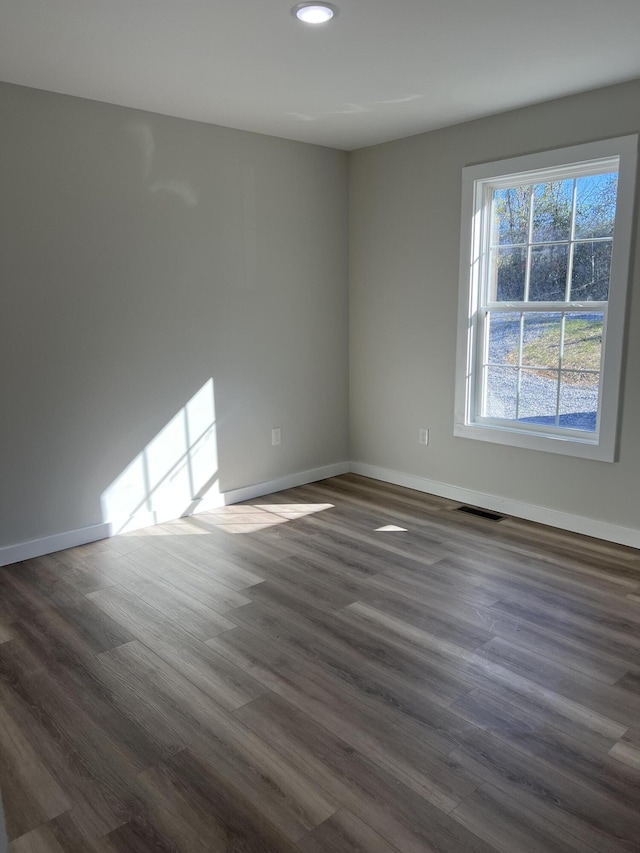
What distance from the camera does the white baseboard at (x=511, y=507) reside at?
144 inches

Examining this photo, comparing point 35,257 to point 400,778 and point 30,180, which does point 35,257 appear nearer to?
point 30,180

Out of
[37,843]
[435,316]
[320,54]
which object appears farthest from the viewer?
[435,316]

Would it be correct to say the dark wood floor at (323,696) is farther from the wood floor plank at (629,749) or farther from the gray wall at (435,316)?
the gray wall at (435,316)

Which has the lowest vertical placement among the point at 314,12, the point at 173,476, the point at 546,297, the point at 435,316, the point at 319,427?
the point at 173,476

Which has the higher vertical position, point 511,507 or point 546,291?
point 546,291

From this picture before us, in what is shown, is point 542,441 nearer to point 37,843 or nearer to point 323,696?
point 323,696

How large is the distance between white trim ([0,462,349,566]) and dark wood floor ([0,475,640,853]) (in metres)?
0.07

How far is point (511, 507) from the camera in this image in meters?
4.14

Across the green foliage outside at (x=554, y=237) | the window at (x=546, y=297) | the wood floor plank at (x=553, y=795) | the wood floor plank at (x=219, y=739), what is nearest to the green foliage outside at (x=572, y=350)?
the window at (x=546, y=297)

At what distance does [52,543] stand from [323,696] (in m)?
1.99

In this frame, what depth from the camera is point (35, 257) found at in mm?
3348

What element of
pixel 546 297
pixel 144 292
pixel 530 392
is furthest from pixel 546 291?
pixel 144 292

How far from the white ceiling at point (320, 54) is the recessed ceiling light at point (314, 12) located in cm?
4

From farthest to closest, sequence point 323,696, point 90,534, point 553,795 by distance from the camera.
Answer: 1. point 90,534
2. point 323,696
3. point 553,795
